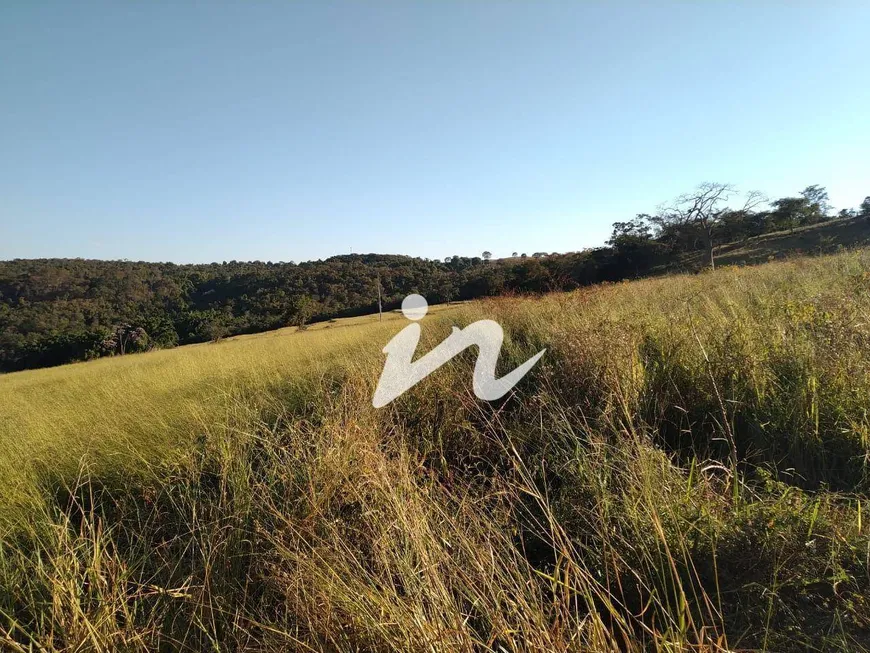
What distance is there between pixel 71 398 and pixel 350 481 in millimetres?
6264

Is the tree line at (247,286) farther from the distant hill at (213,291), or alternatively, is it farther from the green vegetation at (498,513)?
the green vegetation at (498,513)

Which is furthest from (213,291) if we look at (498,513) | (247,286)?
(498,513)

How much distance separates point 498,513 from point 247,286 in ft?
206

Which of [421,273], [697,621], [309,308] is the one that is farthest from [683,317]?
[421,273]

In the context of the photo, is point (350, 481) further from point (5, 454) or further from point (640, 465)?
point (5, 454)

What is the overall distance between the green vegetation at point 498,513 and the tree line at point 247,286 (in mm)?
16384

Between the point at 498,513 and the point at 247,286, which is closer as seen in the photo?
the point at 498,513

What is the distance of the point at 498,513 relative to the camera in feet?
5.53

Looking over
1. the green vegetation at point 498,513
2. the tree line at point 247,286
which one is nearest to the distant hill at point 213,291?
the tree line at point 247,286

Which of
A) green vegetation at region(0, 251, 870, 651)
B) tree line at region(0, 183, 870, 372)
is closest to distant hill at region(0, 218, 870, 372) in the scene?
tree line at region(0, 183, 870, 372)

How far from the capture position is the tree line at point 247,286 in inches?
1019

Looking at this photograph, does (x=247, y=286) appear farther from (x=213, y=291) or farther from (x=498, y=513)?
(x=498, y=513)

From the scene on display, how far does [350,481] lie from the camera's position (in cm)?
189

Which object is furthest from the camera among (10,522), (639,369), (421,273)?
(421,273)
